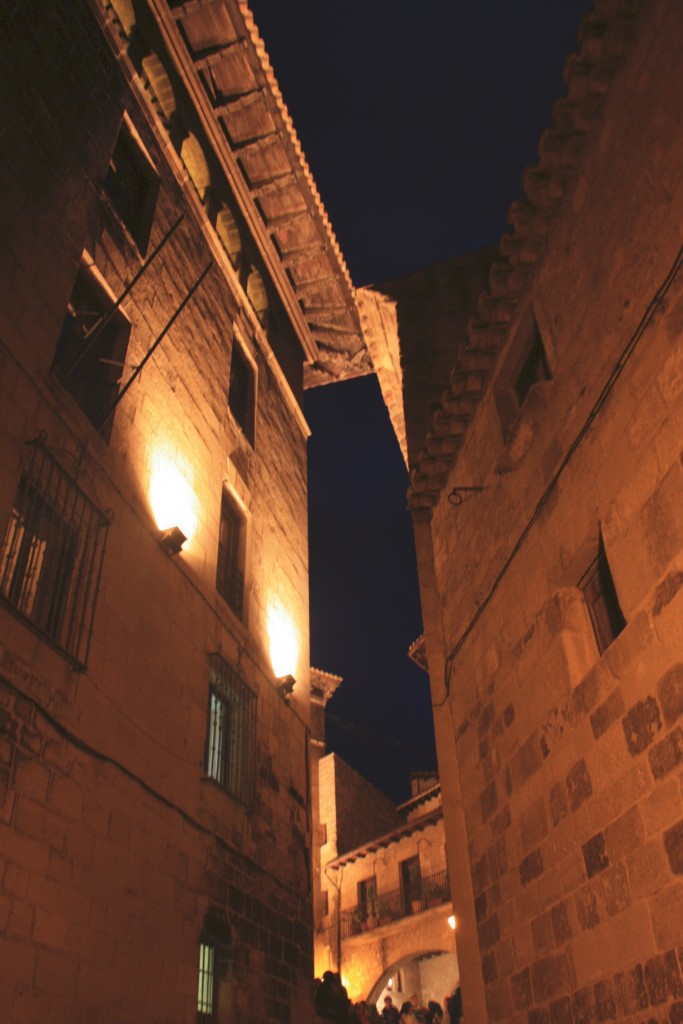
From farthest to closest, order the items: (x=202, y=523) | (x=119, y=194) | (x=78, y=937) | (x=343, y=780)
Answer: (x=343, y=780) < (x=119, y=194) < (x=202, y=523) < (x=78, y=937)

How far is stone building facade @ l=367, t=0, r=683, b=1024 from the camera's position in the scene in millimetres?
4008

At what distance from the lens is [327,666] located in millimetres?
54906

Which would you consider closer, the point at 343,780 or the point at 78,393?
the point at 78,393

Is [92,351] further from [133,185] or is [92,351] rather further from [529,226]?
[529,226]

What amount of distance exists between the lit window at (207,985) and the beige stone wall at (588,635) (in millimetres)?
2950

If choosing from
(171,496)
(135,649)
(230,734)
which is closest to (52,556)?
(135,649)

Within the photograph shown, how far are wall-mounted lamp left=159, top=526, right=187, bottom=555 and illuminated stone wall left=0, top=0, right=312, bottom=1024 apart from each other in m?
0.10

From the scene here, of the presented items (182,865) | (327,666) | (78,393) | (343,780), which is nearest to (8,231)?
(78,393)

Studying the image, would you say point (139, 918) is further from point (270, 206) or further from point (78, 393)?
point (270, 206)

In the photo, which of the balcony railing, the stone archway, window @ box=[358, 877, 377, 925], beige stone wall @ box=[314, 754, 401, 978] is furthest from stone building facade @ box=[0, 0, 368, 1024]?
the stone archway

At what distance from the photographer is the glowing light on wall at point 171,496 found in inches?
352

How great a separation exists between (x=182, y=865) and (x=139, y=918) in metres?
0.90

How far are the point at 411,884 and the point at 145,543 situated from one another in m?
18.3

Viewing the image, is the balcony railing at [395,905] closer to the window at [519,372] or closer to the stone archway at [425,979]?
the stone archway at [425,979]
